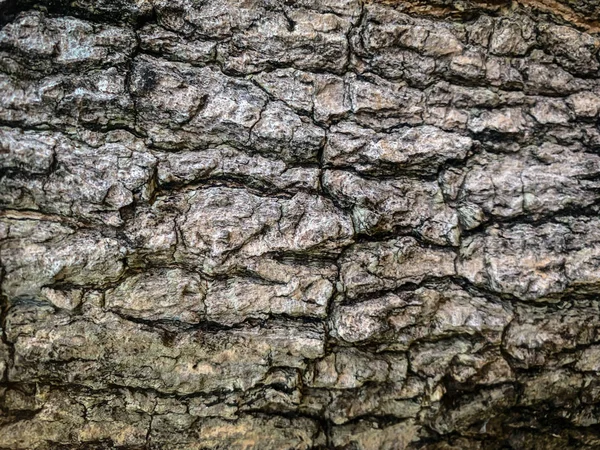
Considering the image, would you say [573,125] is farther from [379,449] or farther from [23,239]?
[23,239]

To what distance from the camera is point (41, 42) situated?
1491 millimetres

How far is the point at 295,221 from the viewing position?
1552 mm

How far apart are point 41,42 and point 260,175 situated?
0.77 m

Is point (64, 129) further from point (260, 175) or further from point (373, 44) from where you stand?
point (373, 44)

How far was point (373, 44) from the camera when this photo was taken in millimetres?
1570

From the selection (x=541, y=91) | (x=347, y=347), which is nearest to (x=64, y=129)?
(x=347, y=347)

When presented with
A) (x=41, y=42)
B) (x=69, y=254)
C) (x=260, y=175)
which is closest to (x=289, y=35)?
(x=260, y=175)

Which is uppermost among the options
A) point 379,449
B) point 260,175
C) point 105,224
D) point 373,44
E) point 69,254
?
point 373,44

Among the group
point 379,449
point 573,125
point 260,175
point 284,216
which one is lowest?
point 379,449

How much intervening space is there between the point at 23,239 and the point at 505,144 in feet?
5.11

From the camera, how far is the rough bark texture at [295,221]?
1517mm

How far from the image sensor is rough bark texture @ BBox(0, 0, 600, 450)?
1.52 metres

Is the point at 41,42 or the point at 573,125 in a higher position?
the point at 573,125

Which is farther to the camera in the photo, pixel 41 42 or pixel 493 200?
pixel 493 200
